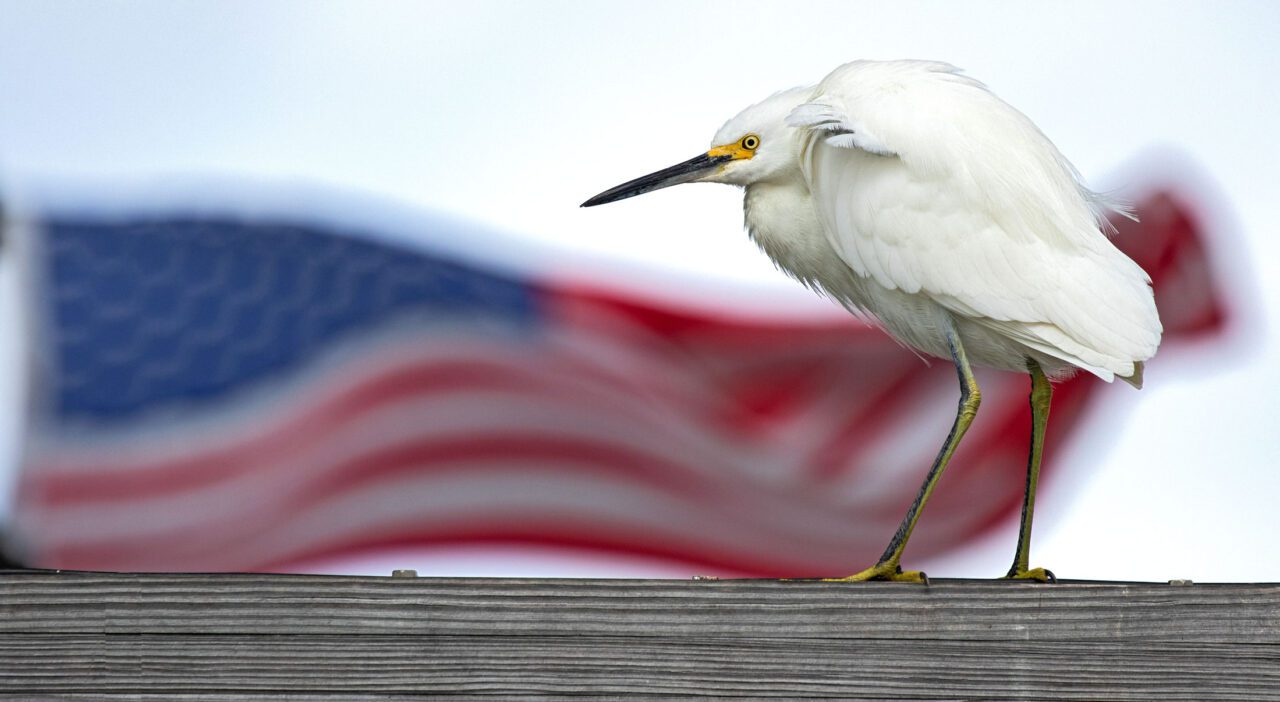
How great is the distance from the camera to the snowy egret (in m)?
1.71

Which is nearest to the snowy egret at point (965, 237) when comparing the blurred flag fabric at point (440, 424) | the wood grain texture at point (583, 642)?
the wood grain texture at point (583, 642)

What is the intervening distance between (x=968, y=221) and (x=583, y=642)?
3.19 feet

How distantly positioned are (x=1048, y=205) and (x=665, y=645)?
1017 millimetres

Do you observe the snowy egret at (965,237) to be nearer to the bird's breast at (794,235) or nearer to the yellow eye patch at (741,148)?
the bird's breast at (794,235)

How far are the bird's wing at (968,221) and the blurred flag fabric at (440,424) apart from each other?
1688 millimetres

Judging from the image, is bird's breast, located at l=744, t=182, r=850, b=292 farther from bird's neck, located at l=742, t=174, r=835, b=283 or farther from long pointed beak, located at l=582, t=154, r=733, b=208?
long pointed beak, located at l=582, t=154, r=733, b=208

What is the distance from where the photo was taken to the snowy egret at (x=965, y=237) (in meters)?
1.71

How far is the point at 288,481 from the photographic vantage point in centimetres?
344

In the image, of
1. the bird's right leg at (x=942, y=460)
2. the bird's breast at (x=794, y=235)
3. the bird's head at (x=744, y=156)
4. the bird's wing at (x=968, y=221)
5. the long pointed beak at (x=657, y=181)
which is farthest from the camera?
the long pointed beak at (x=657, y=181)

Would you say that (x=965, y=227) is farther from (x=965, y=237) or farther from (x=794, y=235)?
(x=794, y=235)

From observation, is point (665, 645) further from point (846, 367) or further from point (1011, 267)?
point (846, 367)

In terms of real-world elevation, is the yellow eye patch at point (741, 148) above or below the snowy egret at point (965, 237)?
above

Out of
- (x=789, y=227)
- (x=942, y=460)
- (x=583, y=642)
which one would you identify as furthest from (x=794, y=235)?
(x=583, y=642)

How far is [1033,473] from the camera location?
182cm
